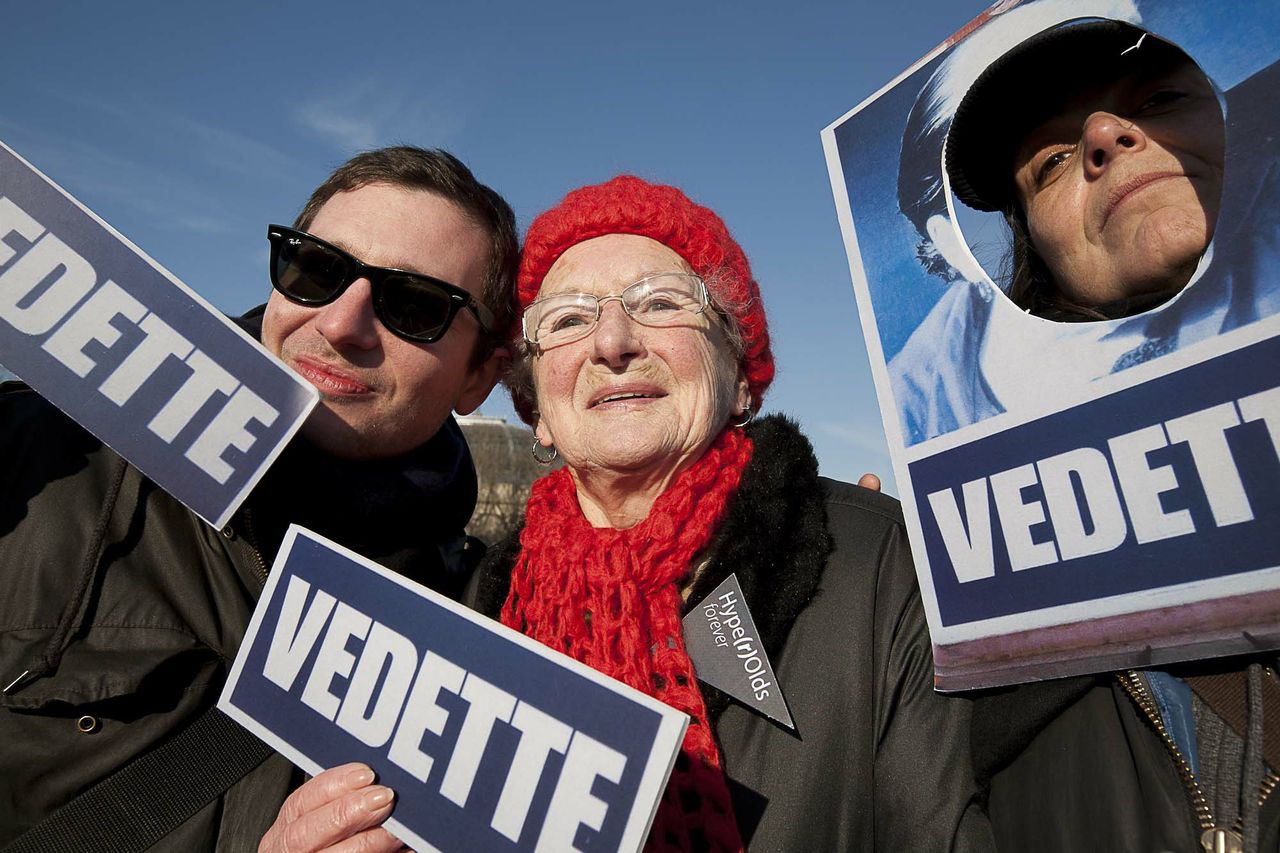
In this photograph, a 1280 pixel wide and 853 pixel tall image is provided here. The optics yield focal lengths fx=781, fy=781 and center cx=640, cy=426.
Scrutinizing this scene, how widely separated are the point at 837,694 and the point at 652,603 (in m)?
0.45

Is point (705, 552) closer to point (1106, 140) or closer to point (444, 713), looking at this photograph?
point (444, 713)

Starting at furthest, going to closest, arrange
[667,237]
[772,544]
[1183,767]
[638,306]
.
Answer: [667,237]
[638,306]
[772,544]
[1183,767]

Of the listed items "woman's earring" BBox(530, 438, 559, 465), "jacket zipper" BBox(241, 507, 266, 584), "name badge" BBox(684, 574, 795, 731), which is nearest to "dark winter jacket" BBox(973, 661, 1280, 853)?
"name badge" BBox(684, 574, 795, 731)

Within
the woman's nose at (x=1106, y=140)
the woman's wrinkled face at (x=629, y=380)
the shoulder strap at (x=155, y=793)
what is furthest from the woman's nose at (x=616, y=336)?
the shoulder strap at (x=155, y=793)

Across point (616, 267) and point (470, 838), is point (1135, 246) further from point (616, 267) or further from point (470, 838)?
point (470, 838)

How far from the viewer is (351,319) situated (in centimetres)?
210

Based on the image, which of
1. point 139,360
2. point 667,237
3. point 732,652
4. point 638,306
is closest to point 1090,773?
point 732,652

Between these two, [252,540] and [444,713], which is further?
[252,540]

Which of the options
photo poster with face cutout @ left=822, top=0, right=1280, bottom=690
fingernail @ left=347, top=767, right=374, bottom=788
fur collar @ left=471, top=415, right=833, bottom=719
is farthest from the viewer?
fur collar @ left=471, top=415, right=833, bottom=719

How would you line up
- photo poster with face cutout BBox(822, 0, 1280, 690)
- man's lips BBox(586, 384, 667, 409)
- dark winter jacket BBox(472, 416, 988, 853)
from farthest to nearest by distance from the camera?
man's lips BBox(586, 384, 667, 409)
dark winter jacket BBox(472, 416, 988, 853)
photo poster with face cutout BBox(822, 0, 1280, 690)

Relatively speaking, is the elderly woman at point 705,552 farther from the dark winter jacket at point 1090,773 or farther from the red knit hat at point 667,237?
the dark winter jacket at point 1090,773

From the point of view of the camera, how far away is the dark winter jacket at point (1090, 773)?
3.46ft

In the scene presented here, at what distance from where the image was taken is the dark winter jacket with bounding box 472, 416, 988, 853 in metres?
1.44

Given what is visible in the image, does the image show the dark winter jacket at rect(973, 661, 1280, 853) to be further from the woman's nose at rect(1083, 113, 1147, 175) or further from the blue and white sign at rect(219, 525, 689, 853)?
the woman's nose at rect(1083, 113, 1147, 175)
